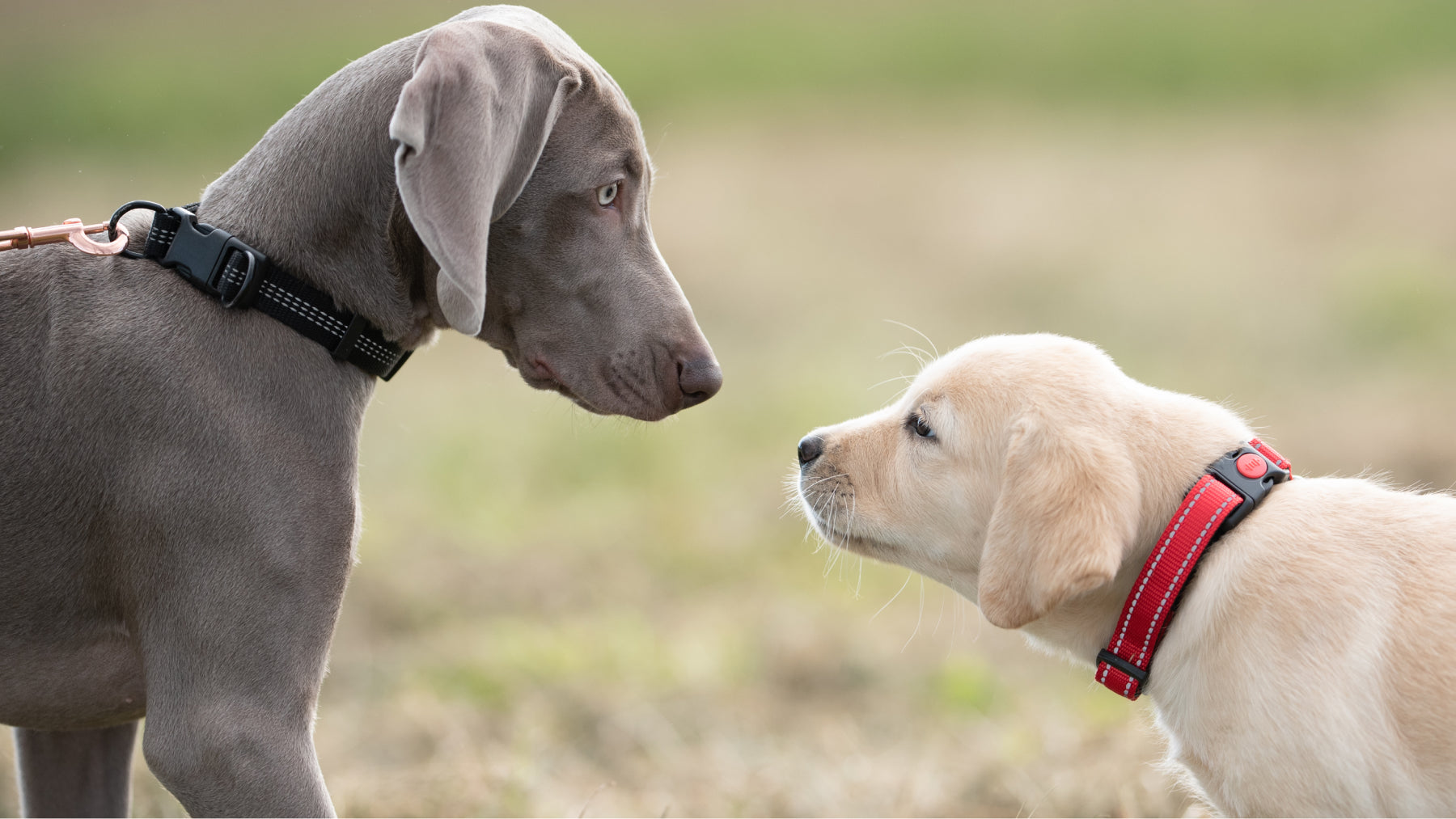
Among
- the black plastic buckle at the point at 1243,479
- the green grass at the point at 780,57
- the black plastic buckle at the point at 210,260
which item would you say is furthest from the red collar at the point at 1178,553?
the green grass at the point at 780,57

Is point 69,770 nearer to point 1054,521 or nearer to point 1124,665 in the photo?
point 1054,521

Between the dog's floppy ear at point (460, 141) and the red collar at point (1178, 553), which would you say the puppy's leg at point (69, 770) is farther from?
the red collar at point (1178, 553)

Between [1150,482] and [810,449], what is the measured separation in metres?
1.01

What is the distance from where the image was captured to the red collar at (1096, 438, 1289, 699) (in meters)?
2.96

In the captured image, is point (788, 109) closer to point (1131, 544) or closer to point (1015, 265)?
point (1015, 265)

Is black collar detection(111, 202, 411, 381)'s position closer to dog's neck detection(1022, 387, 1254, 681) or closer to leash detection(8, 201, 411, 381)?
leash detection(8, 201, 411, 381)

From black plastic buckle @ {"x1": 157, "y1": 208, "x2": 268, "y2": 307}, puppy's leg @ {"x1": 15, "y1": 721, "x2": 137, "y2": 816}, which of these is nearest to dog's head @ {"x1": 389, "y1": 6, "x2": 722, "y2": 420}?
black plastic buckle @ {"x1": 157, "y1": 208, "x2": 268, "y2": 307}

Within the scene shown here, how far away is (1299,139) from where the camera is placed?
17938 mm

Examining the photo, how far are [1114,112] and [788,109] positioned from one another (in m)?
5.43

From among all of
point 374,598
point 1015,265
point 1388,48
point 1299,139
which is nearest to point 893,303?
point 1015,265

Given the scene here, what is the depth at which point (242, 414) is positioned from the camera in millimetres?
2738

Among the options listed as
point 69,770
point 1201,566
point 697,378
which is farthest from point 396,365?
point 1201,566

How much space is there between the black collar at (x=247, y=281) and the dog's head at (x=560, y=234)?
23cm

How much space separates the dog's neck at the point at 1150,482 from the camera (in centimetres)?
309
